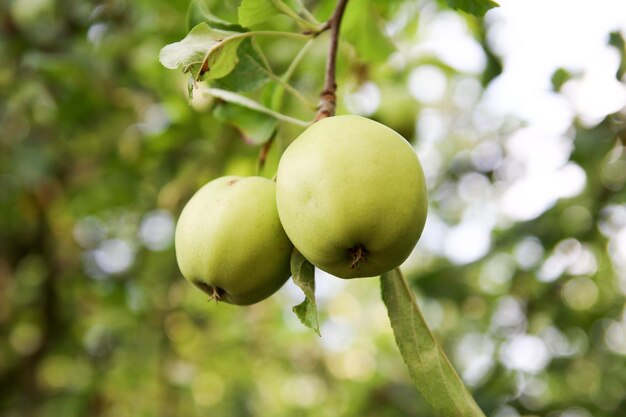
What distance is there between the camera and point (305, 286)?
3.86 ft

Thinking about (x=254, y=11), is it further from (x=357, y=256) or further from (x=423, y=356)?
(x=423, y=356)

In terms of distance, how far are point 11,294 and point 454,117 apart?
3836 mm

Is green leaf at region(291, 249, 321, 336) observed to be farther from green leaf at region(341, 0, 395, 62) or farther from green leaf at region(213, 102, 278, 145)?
green leaf at region(341, 0, 395, 62)

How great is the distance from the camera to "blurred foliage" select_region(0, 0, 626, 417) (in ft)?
9.29

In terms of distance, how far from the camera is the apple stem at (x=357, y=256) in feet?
3.69

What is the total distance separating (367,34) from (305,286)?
3.98 feet

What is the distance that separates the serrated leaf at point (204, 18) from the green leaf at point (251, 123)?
9.9 inches

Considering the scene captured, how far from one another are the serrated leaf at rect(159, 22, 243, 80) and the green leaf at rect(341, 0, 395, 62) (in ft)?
2.76

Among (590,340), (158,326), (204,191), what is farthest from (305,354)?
(204,191)

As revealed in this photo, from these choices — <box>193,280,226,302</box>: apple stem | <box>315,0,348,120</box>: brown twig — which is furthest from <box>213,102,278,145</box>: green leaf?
<box>193,280,226,302</box>: apple stem

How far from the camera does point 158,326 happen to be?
15.0 ft

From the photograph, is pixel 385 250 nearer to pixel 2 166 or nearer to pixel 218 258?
pixel 218 258

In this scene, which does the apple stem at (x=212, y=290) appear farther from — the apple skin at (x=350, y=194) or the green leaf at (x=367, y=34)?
the green leaf at (x=367, y=34)

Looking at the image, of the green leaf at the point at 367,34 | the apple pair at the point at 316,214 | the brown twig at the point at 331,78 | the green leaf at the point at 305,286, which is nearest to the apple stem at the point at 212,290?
the apple pair at the point at 316,214
